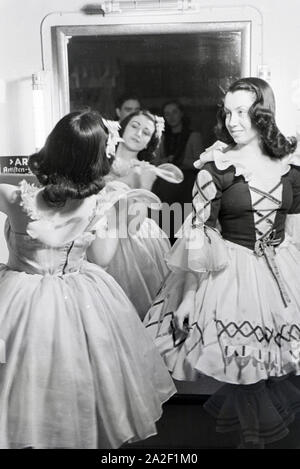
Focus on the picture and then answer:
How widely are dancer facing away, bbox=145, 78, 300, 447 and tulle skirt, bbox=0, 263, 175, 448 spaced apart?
168mm

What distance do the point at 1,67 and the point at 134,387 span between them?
2.68ft

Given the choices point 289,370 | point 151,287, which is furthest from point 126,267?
point 289,370

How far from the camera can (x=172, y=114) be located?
1213 millimetres

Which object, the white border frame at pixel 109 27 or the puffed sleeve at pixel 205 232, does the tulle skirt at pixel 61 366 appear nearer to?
the puffed sleeve at pixel 205 232

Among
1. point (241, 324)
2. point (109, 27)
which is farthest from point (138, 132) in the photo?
point (241, 324)

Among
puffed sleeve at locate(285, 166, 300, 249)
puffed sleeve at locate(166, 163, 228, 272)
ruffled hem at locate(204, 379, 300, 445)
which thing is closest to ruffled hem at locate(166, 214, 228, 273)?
puffed sleeve at locate(166, 163, 228, 272)

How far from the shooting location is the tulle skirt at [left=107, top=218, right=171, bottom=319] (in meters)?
1.25

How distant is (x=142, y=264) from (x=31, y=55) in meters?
0.56

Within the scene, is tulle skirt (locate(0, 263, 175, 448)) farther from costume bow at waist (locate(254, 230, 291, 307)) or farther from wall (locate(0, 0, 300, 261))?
costume bow at waist (locate(254, 230, 291, 307))

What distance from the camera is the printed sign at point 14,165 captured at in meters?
1.20

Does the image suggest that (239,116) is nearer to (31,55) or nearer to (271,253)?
(271,253)

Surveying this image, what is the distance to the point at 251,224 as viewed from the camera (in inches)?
47.6

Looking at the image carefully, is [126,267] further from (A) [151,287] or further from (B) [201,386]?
(B) [201,386]

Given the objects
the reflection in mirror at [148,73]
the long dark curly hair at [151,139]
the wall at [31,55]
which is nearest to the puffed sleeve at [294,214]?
the wall at [31,55]
